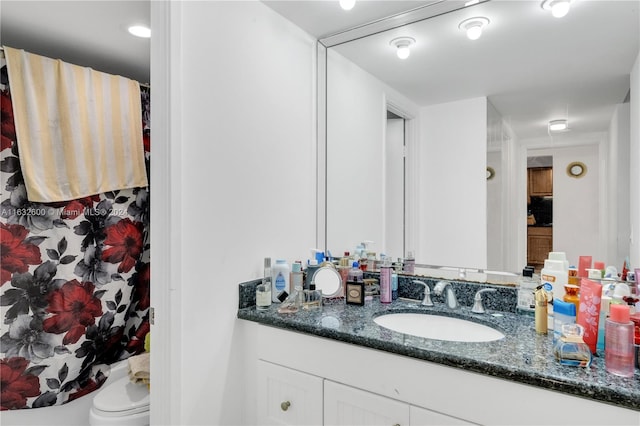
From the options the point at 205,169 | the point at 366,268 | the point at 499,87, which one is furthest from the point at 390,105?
the point at 205,169

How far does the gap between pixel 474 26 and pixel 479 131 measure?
1.43 feet

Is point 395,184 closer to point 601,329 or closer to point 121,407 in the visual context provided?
point 601,329

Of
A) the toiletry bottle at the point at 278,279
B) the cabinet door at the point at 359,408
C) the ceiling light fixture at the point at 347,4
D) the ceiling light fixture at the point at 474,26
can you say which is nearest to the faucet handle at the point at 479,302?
the cabinet door at the point at 359,408

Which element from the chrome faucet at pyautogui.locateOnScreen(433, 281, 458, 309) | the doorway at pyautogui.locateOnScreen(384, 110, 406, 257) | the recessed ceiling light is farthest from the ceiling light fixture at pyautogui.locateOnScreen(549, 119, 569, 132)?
the recessed ceiling light

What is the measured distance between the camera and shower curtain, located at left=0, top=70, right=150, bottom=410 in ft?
6.24

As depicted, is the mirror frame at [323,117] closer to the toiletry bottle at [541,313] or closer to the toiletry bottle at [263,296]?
the toiletry bottle at [263,296]

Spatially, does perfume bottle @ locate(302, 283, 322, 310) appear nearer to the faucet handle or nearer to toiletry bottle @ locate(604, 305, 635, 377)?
the faucet handle

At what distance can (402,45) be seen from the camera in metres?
1.68

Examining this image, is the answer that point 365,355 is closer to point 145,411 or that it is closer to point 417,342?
point 417,342

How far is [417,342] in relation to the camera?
1080 mm

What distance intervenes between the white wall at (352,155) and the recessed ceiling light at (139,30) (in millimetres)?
1006

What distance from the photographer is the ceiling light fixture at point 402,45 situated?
1.65 m

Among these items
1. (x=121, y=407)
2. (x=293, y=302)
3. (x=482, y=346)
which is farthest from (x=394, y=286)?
(x=121, y=407)

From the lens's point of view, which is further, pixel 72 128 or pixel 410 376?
pixel 72 128
